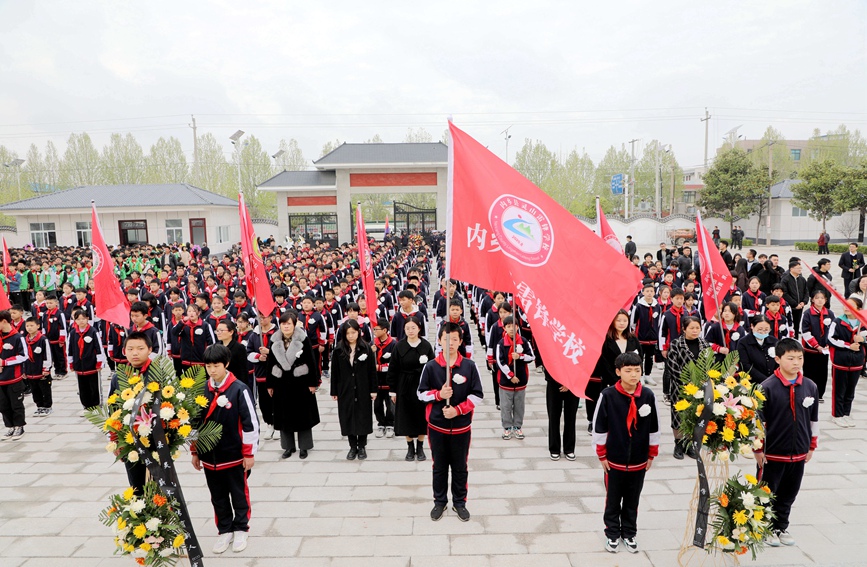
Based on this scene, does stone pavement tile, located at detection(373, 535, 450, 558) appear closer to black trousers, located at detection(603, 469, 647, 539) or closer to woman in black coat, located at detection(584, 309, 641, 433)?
black trousers, located at detection(603, 469, 647, 539)

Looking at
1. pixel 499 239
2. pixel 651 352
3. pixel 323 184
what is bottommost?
pixel 651 352

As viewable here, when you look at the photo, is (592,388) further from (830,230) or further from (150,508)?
(830,230)

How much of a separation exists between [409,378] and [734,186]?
3564 cm

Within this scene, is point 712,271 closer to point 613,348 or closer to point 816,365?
point 613,348

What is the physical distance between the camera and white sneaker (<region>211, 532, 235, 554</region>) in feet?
15.3

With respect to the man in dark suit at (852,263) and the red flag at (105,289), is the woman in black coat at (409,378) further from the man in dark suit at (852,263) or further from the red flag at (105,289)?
the man in dark suit at (852,263)

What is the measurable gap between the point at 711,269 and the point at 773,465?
3.10m

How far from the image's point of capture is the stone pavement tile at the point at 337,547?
15.1 feet

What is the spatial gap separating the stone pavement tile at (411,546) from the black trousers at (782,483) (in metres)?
2.78

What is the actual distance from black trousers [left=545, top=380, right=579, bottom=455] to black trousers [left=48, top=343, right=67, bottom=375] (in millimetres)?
8968

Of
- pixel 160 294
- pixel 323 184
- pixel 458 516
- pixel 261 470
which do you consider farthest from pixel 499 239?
pixel 323 184

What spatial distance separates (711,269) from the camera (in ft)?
23.3

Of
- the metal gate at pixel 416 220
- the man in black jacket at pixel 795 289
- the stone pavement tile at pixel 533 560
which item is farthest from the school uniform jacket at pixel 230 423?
the metal gate at pixel 416 220

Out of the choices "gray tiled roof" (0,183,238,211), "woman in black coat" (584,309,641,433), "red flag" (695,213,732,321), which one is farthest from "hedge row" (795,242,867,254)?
"gray tiled roof" (0,183,238,211)
